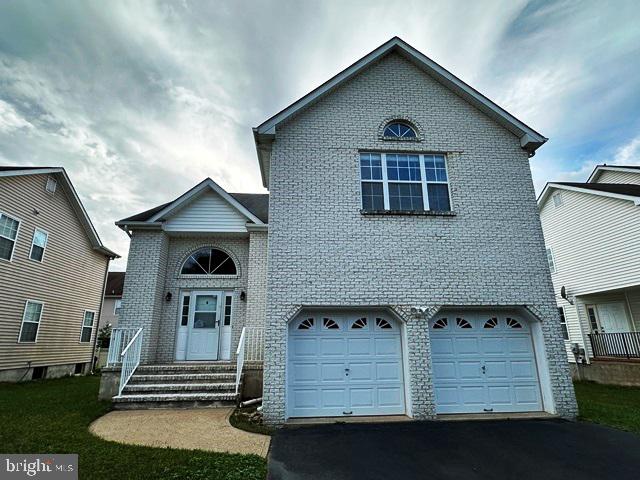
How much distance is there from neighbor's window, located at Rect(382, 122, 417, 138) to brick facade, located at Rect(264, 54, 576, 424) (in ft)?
0.79

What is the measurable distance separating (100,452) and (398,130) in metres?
9.24

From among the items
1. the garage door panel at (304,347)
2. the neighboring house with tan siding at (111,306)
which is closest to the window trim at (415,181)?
the garage door panel at (304,347)

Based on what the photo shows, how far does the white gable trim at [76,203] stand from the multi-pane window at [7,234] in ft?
5.56

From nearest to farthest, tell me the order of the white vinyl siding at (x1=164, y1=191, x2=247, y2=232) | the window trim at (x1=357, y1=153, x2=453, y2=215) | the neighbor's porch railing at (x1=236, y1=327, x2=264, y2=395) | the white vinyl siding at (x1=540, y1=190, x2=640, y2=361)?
the window trim at (x1=357, y1=153, x2=453, y2=215), the neighbor's porch railing at (x1=236, y1=327, x2=264, y2=395), the white vinyl siding at (x1=164, y1=191, x2=247, y2=232), the white vinyl siding at (x1=540, y1=190, x2=640, y2=361)

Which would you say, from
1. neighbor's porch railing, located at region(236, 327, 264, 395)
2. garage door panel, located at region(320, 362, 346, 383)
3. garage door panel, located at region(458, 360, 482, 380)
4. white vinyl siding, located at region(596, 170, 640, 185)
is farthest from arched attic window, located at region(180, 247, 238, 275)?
white vinyl siding, located at region(596, 170, 640, 185)

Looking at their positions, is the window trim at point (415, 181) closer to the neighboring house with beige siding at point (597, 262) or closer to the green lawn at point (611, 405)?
the green lawn at point (611, 405)

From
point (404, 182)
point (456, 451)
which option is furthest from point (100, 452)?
point (404, 182)

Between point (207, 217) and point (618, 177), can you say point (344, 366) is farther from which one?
point (618, 177)

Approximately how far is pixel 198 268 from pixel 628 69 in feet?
55.2

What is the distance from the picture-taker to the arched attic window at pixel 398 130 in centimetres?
908

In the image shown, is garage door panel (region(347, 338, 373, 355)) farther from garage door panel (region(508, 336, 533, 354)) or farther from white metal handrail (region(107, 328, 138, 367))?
white metal handrail (region(107, 328, 138, 367))

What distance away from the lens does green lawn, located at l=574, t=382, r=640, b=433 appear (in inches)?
273

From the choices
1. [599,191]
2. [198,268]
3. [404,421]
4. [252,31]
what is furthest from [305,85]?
[599,191]

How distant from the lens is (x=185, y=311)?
10828 millimetres
